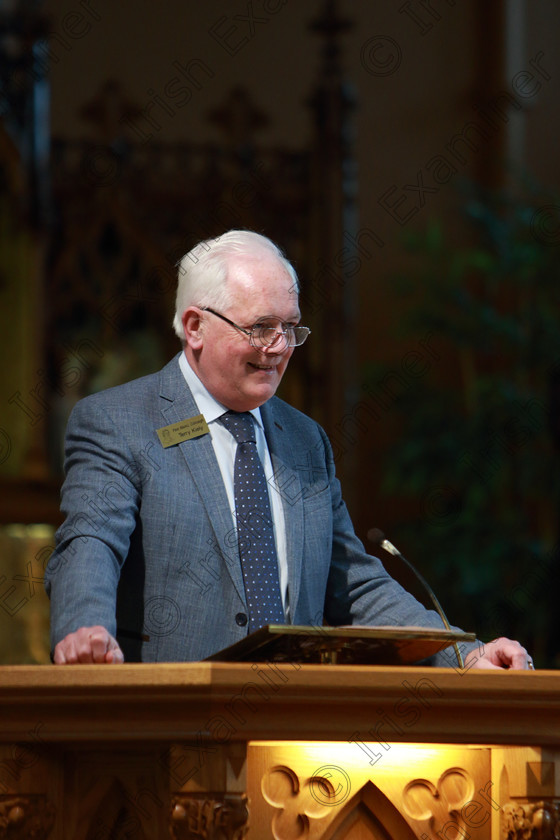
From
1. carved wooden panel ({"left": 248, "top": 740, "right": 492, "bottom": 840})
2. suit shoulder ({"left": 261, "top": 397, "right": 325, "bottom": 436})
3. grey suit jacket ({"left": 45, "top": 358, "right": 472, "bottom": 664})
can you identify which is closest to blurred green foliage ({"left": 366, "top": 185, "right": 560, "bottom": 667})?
suit shoulder ({"left": 261, "top": 397, "right": 325, "bottom": 436})

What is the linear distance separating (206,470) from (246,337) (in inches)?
10.3

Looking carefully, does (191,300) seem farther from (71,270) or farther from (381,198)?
(381,198)

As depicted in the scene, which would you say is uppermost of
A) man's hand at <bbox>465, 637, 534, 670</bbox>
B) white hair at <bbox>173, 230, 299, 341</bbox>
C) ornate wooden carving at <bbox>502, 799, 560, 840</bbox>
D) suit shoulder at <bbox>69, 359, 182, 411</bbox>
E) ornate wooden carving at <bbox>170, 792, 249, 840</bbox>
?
white hair at <bbox>173, 230, 299, 341</bbox>

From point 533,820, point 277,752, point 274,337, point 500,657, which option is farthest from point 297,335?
point 533,820

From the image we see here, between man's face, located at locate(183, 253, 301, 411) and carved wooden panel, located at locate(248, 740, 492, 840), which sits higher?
man's face, located at locate(183, 253, 301, 411)

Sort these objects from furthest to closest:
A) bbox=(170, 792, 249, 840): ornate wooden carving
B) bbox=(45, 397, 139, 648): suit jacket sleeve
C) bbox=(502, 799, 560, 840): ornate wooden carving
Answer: bbox=(45, 397, 139, 648): suit jacket sleeve, bbox=(502, 799, 560, 840): ornate wooden carving, bbox=(170, 792, 249, 840): ornate wooden carving

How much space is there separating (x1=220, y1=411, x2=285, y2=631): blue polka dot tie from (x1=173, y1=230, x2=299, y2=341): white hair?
0.86ft

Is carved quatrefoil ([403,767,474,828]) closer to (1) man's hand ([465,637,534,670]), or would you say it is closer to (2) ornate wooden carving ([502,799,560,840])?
(2) ornate wooden carving ([502,799,560,840])

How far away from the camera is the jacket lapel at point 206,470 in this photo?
2.07 m

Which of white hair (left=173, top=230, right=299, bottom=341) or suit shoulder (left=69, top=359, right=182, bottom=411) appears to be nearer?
suit shoulder (left=69, top=359, right=182, bottom=411)

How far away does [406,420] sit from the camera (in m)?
6.59

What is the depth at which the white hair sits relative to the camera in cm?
229

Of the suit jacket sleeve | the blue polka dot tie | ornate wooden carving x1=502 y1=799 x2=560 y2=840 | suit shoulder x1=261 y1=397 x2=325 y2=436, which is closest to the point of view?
ornate wooden carving x1=502 y1=799 x2=560 y2=840

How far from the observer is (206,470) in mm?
2137
